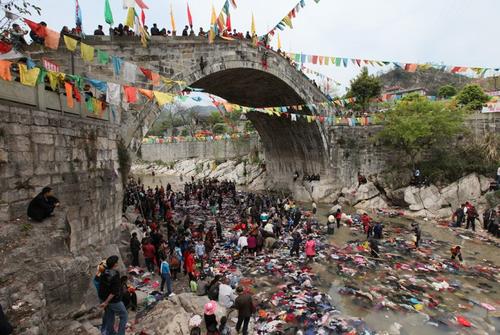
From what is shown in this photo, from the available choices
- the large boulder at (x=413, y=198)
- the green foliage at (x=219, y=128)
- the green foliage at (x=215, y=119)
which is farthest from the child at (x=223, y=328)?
the green foliage at (x=215, y=119)

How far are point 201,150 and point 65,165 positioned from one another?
4127cm

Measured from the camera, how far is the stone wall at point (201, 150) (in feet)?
140

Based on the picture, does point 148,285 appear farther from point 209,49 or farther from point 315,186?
point 315,186

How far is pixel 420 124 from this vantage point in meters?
19.3

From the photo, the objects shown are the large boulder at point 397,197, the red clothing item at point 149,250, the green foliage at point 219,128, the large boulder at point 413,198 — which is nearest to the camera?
the red clothing item at point 149,250

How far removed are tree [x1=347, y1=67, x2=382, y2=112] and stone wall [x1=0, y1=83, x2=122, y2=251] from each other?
2240 cm

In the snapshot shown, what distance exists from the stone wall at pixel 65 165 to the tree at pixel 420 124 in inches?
663

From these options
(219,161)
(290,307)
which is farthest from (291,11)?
(219,161)

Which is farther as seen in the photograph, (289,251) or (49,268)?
(289,251)

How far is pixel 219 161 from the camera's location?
4434cm

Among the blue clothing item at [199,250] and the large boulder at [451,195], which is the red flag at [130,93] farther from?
the large boulder at [451,195]

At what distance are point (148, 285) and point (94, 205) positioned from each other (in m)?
2.82

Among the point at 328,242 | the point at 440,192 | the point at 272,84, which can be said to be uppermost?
the point at 272,84

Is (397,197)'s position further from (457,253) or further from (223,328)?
(223,328)
